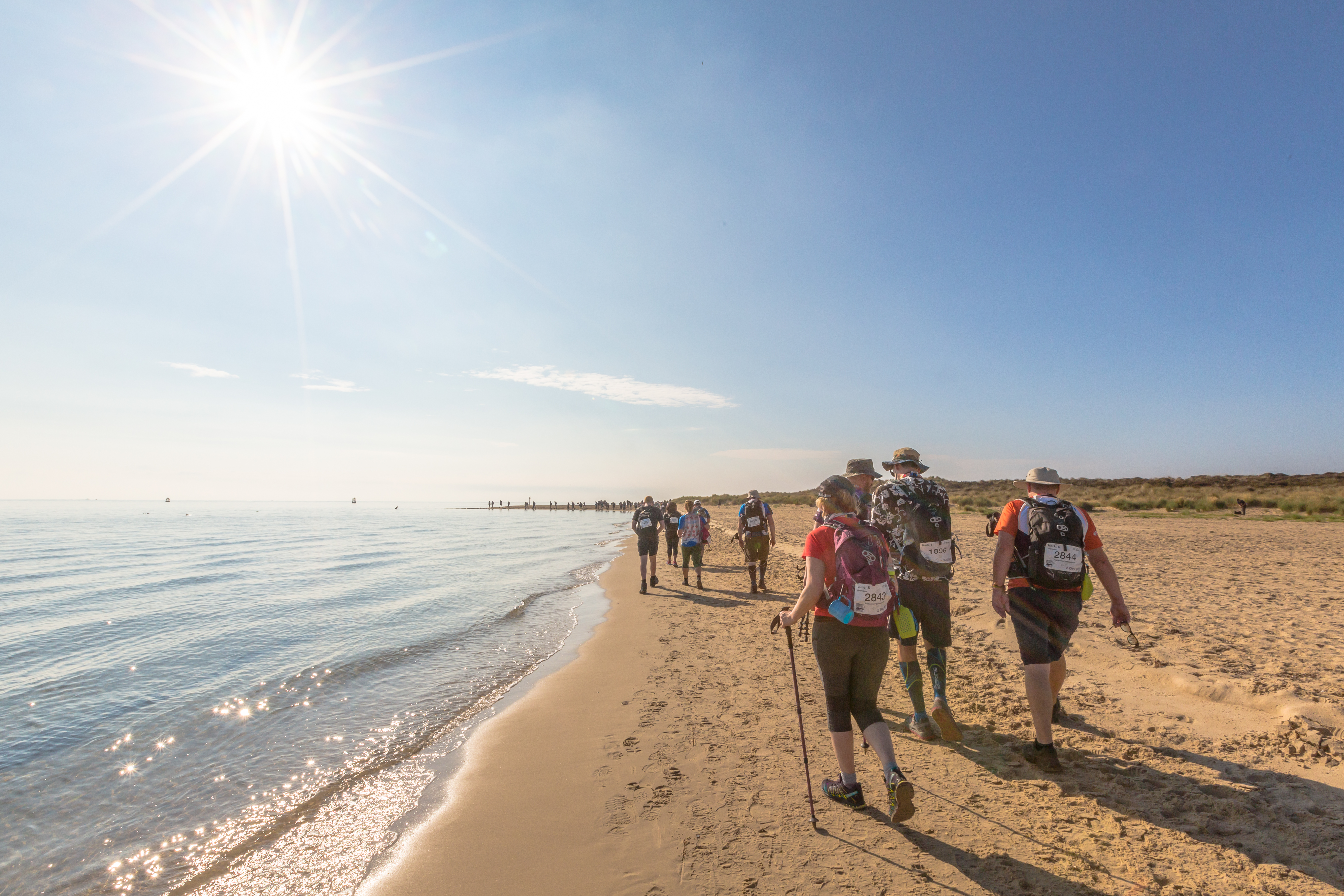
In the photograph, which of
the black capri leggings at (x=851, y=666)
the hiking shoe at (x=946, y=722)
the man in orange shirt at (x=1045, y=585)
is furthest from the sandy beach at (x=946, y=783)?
the black capri leggings at (x=851, y=666)

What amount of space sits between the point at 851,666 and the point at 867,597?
0.46 m

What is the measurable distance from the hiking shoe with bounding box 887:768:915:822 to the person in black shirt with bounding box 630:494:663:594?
31.2 feet

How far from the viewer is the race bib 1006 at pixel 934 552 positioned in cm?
458

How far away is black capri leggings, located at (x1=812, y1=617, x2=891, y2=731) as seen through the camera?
3.39 metres

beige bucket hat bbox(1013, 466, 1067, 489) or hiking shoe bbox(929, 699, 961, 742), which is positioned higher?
beige bucket hat bbox(1013, 466, 1067, 489)

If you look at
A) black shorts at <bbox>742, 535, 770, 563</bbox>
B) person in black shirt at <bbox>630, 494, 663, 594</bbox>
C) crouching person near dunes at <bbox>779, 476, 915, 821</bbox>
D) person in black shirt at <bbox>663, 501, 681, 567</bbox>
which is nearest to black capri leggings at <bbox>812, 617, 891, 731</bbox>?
crouching person near dunes at <bbox>779, 476, 915, 821</bbox>

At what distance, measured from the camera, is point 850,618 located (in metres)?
3.33

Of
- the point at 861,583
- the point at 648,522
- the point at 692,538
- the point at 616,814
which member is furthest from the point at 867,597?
the point at 692,538

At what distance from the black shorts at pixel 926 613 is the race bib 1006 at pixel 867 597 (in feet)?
4.64

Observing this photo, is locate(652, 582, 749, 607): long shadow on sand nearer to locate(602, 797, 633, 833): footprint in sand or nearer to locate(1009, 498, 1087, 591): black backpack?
locate(602, 797, 633, 833): footprint in sand

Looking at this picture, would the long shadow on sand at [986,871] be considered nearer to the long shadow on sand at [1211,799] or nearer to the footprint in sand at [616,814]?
the long shadow on sand at [1211,799]

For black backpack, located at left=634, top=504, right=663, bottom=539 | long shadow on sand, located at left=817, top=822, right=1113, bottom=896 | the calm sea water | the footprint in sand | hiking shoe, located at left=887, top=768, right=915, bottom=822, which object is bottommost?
the calm sea water

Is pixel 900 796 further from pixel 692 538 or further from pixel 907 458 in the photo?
pixel 692 538

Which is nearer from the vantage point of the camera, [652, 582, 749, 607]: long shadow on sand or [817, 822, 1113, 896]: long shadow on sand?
[817, 822, 1113, 896]: long shadow on sand
